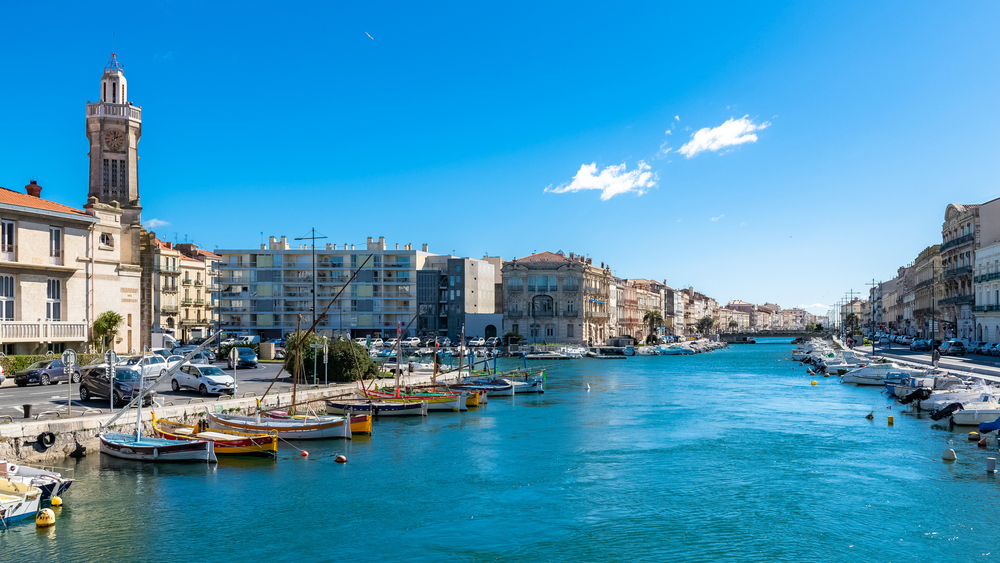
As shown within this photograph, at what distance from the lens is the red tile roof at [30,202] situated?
133 feet

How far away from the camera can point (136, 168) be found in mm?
56438

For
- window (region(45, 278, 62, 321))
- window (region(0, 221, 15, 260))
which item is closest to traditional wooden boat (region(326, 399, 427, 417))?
window (region(45, 278, 62, 321))

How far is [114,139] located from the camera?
182ft

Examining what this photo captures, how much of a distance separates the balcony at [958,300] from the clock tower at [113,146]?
273ft

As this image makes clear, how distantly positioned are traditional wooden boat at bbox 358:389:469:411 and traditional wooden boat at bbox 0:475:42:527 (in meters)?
21.4

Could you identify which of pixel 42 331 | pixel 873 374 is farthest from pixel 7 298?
pixel 873 374

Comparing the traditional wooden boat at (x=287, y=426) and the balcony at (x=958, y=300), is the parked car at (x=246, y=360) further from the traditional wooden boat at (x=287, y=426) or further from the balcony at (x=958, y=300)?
the balcony at (x=958, y=300)

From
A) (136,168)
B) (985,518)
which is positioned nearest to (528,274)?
(136,168)

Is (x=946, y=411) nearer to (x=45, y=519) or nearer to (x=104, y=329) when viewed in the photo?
(x=45, y=519)

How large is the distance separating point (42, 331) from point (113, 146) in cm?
1955

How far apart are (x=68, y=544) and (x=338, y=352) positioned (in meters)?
28.7

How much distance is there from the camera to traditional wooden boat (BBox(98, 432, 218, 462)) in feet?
79.6

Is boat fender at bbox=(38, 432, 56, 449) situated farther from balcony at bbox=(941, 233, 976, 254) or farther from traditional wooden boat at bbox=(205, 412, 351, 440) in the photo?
balcony at bbox=(941, 233, 976, 254)

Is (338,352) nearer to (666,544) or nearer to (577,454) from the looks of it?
(577,454)
